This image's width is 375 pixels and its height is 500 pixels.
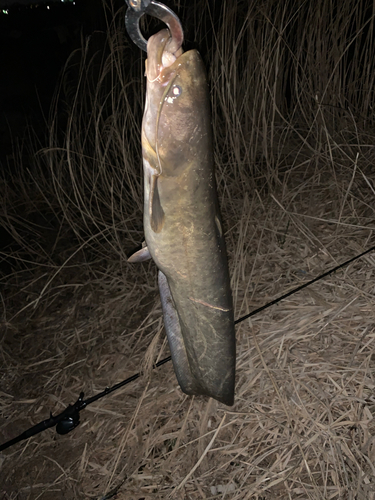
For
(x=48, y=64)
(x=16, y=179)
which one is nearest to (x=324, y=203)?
(x=16, y=179)

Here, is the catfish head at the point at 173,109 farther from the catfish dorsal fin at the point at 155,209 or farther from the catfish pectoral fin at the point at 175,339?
the catfish pectoral fin at the point at 175,339

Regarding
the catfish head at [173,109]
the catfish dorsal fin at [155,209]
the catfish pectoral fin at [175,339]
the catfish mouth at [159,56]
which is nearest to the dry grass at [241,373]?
the catfish pectoral fin at [175,339]

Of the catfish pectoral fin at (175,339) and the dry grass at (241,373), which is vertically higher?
the catfish pectoral fin at (175,339)

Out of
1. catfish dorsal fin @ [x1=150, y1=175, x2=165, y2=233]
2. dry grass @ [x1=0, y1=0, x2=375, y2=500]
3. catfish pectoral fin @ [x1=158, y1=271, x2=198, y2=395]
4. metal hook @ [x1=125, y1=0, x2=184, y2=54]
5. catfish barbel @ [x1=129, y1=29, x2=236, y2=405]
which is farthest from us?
dry grass @ [x1=0, y1=0, x2=375, y2=500]

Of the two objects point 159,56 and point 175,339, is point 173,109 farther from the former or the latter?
point 175,339

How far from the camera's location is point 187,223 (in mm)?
1159

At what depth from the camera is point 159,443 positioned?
5.88 ft

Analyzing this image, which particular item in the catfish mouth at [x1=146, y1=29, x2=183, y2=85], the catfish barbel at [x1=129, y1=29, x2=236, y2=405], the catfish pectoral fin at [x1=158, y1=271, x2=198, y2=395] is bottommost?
the catfish pectoral fin at [x1=158, y1=271, x2=198, y2=395]

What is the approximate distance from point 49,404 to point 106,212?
200 centimetres

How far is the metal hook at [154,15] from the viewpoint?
0.82m

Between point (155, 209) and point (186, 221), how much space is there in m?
0.11

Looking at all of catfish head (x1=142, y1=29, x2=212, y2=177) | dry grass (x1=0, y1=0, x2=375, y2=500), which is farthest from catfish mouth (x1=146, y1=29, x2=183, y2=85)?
dry grass (x1=0, y1=0, x2=375, y2=500)

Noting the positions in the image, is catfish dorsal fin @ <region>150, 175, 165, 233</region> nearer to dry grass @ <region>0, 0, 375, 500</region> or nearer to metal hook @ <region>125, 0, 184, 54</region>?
metal hook @ <region>125, 0, 184, 54</region>

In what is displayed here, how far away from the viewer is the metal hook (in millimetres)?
819
